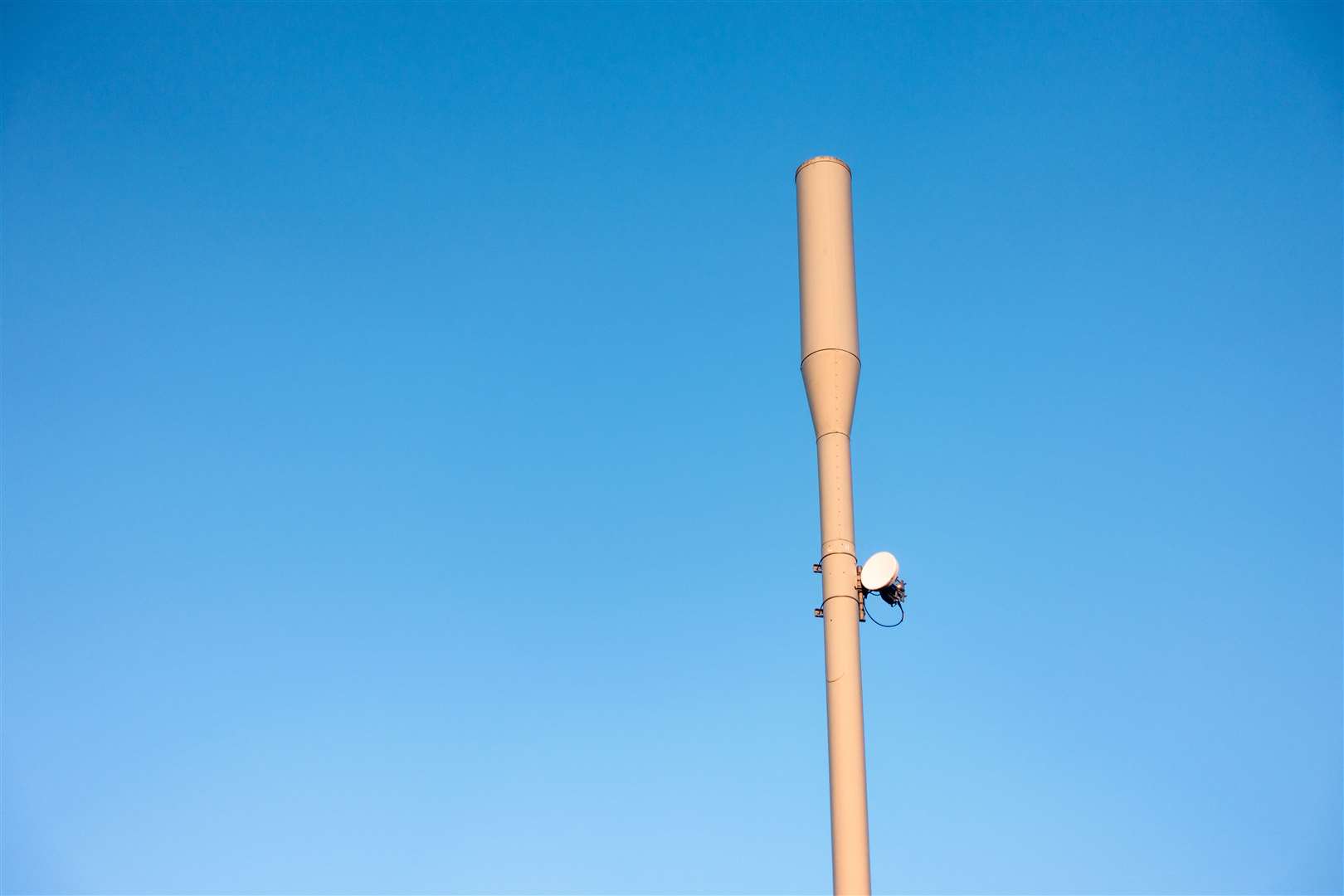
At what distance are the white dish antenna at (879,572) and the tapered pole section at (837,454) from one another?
135mm

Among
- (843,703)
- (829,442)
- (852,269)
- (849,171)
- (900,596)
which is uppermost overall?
(849,171)

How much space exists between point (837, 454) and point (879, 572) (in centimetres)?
175

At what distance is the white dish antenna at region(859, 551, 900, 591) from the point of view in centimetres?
1552

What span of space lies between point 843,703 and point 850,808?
116 cm

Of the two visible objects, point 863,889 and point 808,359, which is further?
point 808,359

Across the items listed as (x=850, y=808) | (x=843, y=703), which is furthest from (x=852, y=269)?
(x=850, y=808)

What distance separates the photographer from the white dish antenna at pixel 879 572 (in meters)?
15.5

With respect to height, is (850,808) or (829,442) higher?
(829,442)

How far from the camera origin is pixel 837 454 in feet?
54.3

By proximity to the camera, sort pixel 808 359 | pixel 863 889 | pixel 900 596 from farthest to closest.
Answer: pixel 808 359
pixel 900 596
pixel 863 889

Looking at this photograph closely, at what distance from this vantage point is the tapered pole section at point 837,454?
14734 millimetres

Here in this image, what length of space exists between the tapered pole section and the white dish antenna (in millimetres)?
135

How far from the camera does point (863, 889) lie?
14328 mm

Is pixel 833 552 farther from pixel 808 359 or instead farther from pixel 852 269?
pixel 852 269
